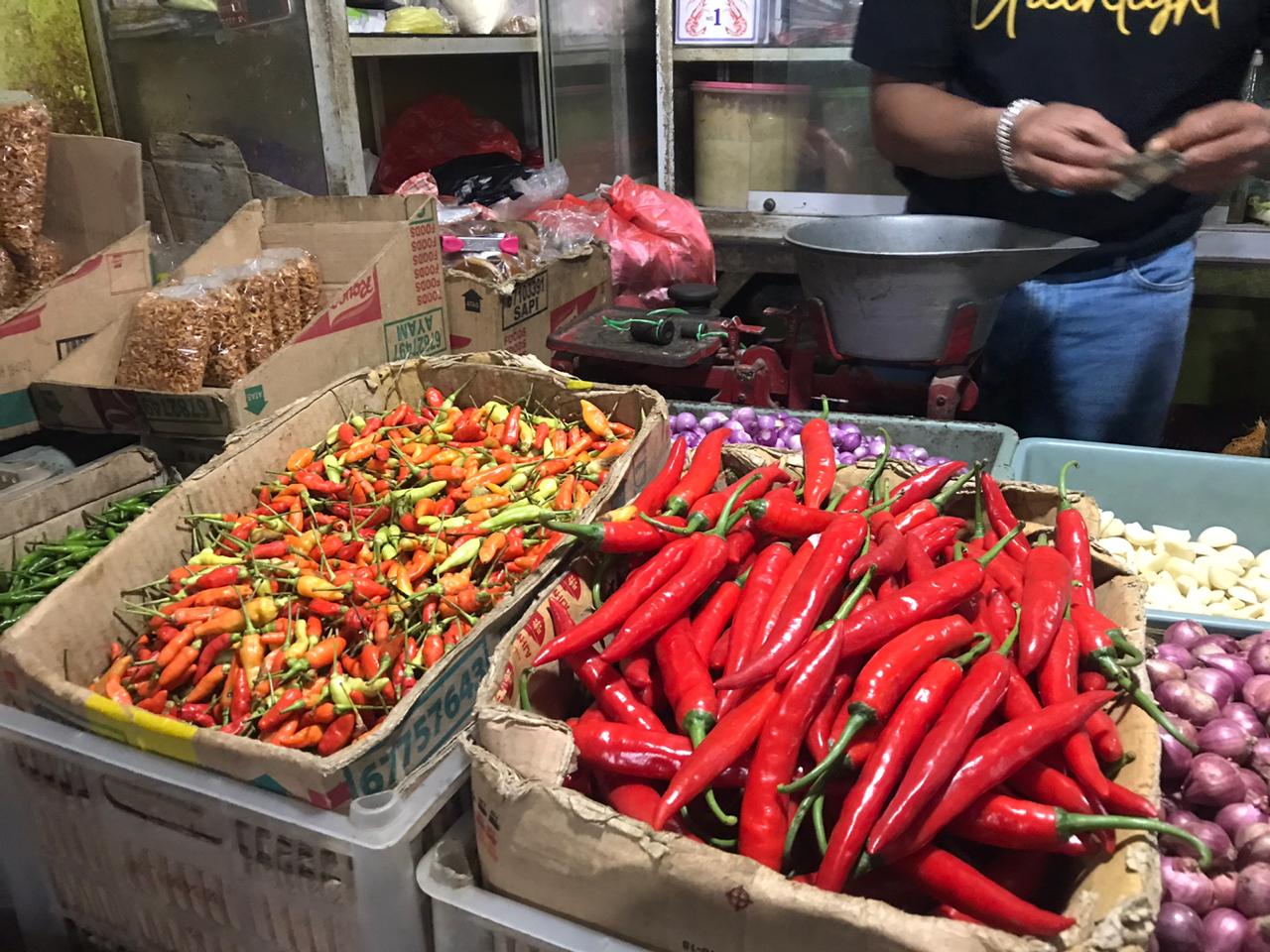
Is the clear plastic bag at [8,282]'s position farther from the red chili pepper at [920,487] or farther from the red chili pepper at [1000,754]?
the red chili pepper at [1000,754]

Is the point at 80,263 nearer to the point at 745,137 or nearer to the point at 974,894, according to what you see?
the point at 974,894

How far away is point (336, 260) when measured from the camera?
251cm

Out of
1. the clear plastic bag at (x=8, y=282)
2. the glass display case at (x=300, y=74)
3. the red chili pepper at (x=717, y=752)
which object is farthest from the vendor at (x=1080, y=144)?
the clear plastic bag at (x=8, y=282)

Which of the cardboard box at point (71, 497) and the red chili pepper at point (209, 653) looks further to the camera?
the cardboard box at point (71, 497)

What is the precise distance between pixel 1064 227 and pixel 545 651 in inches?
65.6

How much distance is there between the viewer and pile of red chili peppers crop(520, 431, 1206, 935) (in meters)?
0.97

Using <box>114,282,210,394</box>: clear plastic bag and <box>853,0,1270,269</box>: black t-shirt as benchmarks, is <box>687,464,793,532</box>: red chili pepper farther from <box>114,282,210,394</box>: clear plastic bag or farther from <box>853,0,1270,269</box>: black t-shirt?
<box>114,282,210,394</box>: clear plastic bag

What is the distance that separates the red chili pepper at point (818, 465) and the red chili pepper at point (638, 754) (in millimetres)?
524

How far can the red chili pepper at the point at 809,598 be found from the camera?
1.13 m

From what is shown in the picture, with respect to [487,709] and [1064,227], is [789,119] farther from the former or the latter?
[487,709]

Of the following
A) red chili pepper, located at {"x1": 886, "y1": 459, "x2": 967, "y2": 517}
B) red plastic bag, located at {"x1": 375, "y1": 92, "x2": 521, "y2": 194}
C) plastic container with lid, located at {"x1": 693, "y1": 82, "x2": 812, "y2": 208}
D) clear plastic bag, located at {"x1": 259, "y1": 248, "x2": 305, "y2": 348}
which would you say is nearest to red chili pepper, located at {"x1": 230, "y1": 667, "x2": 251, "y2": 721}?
red chili pepper, located at {"x1": 886, "y1": 459, "x2": 967, "y2": 517}

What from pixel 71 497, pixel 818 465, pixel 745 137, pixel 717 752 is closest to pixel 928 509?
pixel 818 465

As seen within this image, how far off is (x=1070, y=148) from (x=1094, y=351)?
0.65m

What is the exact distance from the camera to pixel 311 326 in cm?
213
